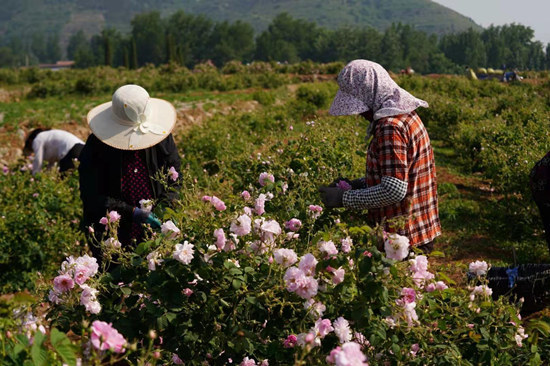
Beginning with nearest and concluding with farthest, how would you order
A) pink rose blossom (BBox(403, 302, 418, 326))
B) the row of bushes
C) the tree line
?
1. pink rose blossom (BBox(403, 302, 418, 326))
2. the row of bushes
3. the tree line

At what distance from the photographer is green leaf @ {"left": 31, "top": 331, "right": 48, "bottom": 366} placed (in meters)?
1.21

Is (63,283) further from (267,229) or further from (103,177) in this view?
(103,177)

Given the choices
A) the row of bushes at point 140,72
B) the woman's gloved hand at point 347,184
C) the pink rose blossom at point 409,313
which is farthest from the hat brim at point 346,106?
the row of bushes at point 140,72

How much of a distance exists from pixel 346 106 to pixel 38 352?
5.74 ft

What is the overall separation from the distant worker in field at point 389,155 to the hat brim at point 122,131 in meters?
1.06

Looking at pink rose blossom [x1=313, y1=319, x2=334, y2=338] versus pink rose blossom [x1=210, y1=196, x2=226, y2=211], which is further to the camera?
pink rose blossom [x1=210, y1=196, x2=226, y2=211]

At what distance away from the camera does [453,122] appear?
565 inches

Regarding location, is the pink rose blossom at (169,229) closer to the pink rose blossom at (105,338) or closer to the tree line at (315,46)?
the pink rose blossom at (105,338)

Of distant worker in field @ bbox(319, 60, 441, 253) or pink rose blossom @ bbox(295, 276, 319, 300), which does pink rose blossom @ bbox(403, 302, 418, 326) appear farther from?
distant worker in field @ bbox(319, 60, 441, 253)

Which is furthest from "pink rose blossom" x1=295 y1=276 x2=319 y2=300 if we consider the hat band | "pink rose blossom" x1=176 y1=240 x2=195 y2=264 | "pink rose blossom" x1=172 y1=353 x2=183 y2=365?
the hat band

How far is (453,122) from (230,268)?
533 inches

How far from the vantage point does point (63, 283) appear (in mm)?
1735

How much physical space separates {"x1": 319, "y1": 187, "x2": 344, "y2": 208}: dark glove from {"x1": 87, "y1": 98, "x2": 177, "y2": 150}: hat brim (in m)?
1.03

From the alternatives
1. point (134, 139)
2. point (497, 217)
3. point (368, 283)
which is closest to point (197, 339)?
point (368, 283)
